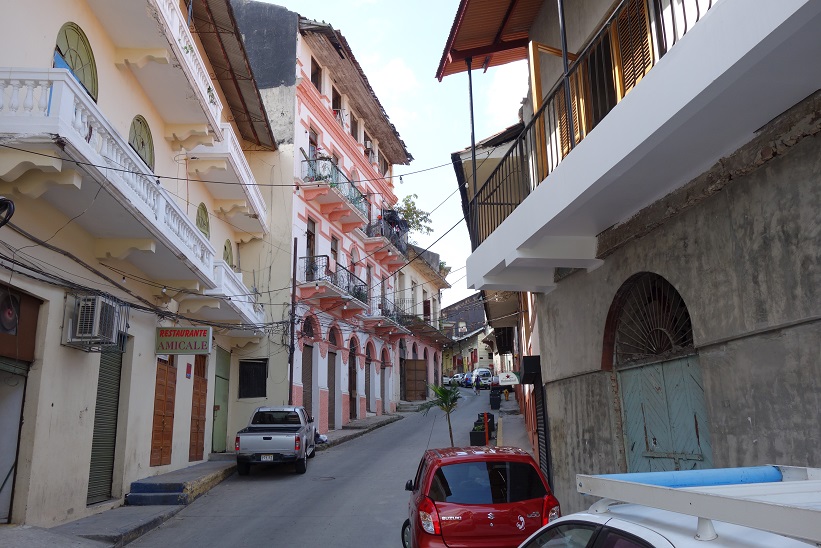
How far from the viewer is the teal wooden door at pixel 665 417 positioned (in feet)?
20.5

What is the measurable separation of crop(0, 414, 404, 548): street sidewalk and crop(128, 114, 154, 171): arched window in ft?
22.4

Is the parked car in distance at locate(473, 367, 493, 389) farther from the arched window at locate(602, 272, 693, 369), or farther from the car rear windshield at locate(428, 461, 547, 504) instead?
the car rear windshield at locate(428, 461, 547, 504)

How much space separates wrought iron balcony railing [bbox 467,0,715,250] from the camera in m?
5.88

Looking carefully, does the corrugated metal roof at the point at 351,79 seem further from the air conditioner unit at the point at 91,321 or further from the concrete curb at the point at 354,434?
the air conditioner unit at the point at 91,321

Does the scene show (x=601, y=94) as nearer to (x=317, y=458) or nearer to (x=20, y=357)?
→ (x=20, y=357)

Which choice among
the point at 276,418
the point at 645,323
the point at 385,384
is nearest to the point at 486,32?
the point at 645,323

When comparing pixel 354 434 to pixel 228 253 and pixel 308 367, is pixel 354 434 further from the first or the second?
pixel 228 253

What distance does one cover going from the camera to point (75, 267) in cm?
1110

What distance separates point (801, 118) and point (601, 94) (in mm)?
4069

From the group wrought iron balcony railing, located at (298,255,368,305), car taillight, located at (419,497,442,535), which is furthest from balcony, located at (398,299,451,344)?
car taillight, located at (419,497,442,535)

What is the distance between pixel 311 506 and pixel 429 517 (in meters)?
6.86

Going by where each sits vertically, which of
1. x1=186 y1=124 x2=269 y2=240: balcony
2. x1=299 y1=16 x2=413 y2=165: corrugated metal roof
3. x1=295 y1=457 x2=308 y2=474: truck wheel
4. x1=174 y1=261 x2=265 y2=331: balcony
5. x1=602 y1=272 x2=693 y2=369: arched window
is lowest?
x1=295 y1=457 x2=308 y2=474: truck wheel

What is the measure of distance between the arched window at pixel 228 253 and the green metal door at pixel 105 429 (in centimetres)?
714

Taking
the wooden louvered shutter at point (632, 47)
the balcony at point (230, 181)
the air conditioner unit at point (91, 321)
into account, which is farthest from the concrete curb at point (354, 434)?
the wooden louvered shutter at point (632, 47)
